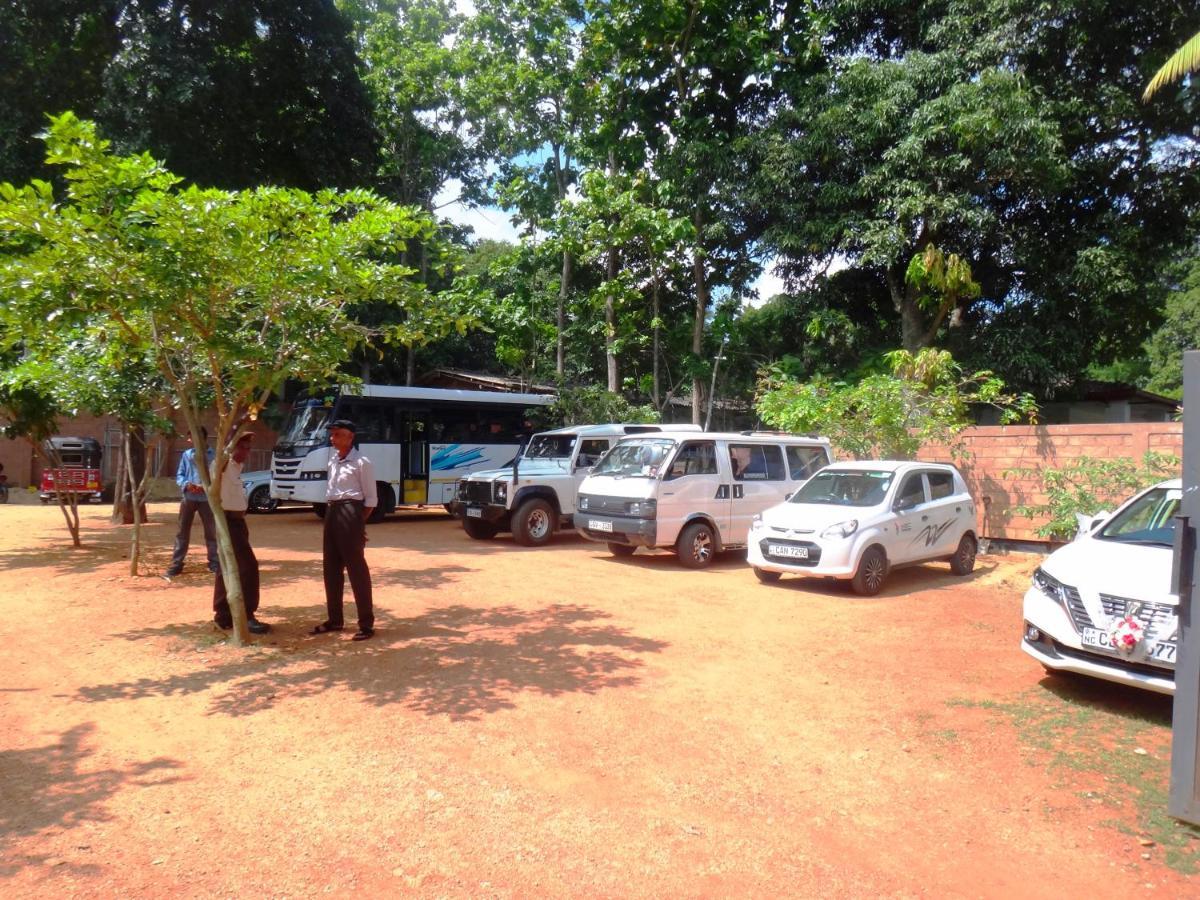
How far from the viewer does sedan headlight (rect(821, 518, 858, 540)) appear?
30.1 ft

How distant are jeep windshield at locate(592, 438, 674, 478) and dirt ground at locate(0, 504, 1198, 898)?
10.6ft

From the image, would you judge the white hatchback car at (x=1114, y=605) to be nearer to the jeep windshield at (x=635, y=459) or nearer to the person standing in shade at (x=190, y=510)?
the jeep windshield at (x=635, y=459)

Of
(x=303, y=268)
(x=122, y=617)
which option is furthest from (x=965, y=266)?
(x=122, y=617)

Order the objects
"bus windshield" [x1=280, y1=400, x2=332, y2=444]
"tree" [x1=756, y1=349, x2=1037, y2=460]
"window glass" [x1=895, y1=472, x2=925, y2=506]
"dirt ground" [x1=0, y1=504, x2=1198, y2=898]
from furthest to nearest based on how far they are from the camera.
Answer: "bus windshield" [x1=280, y1=400, x2=332, y2=444], "tree" [x1=756, y1=349, x2=1037, y2=460], "window glass" [x1=895, y1=472, x2=925, y2=506], "dirt ground" [x1=0, y1=504, x2=1198, y2=898]

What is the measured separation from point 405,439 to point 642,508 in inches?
317

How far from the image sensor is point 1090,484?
35.1 ft

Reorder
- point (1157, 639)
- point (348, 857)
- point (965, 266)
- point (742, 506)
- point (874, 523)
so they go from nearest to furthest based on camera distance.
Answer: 1. point (348, 857)
2. point (1157, 639)
3. point (874, 523)
4. point (742, 506)
5. point (965, 266)

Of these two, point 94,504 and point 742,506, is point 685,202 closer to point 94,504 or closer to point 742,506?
point 742,506

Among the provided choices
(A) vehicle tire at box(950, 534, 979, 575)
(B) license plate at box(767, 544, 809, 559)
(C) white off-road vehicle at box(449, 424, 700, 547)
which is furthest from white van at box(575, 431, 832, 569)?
(A) vehicle tire at box(950, 534, 979, 575)

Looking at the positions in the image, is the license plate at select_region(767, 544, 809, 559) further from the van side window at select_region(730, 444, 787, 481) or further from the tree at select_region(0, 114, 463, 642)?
the tree at select_region(0, 114, 463, 642)

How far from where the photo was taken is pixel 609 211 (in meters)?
19.7

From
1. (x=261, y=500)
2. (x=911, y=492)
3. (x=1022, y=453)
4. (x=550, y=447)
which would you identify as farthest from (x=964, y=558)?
(x=261, y=500)

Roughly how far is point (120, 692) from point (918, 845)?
503 cm

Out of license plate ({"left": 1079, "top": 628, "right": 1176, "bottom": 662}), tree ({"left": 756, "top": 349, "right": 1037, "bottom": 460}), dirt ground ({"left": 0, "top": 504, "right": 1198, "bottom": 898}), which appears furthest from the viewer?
tree ({"left": 756, "top": 349, "right": 1037, "bottom": 460})
